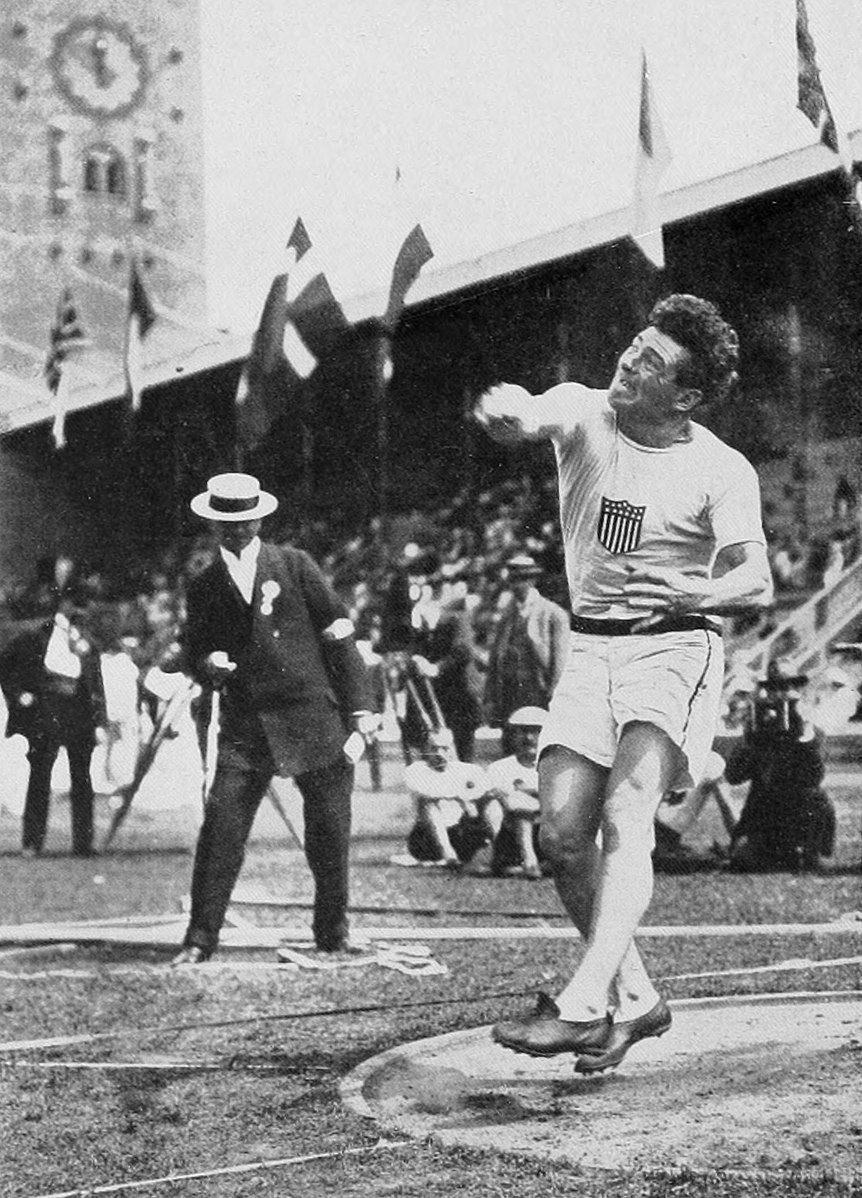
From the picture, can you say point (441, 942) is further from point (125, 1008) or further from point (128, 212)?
point (128, 212)

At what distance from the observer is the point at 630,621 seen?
4.70m

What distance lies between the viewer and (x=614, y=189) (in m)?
5.14

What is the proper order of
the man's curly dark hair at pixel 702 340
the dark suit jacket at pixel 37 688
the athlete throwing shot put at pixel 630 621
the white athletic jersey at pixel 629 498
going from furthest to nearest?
1. the dark suit jacket at pixel 37 688
2. the man's curly dark hair at pixel 702 340
3. the white athletic jersey at pixel 629 498
4. the athlete throwing shot put at pixel 630 621

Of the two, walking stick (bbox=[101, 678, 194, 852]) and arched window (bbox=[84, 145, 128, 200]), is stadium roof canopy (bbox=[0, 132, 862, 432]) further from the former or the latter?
walking stick (bbox=[101, 678, 194, 852])

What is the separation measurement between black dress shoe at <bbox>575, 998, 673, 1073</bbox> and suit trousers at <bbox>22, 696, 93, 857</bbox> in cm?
194

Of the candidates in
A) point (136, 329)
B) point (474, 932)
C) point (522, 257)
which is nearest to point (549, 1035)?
point (474, 932)

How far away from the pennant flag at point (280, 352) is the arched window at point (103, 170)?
63 cm

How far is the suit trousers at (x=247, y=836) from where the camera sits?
5.18m

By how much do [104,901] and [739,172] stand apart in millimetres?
3217

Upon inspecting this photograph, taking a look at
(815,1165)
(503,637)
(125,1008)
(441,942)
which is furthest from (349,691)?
(815,1165)

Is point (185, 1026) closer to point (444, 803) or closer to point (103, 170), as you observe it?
point (444, 803)

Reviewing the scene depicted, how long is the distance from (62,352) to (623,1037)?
2.82m

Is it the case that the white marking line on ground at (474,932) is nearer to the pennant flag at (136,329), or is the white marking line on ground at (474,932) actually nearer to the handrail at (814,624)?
the handrail at (814,624)

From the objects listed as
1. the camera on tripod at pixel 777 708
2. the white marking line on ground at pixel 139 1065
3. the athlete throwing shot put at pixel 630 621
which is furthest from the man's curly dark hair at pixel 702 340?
the white marking line on ground at pixel 139 1065
